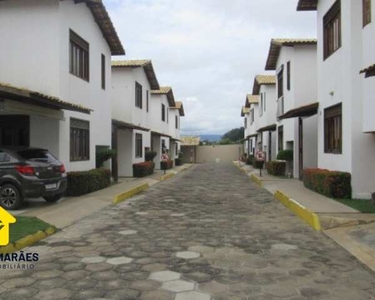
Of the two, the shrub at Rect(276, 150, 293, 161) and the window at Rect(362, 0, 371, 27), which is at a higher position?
the window at Rect(362, 0, 371, 27)

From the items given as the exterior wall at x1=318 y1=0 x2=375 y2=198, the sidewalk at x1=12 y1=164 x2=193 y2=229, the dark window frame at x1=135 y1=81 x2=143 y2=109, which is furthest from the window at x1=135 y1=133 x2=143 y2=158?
the exterior wall at x1=318 y1=0 x2=375 y2=198

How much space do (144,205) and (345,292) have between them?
844cm

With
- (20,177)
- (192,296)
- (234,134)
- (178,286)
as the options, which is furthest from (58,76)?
(234,134)

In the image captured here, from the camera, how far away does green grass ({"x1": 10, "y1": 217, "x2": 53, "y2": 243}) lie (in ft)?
24.6

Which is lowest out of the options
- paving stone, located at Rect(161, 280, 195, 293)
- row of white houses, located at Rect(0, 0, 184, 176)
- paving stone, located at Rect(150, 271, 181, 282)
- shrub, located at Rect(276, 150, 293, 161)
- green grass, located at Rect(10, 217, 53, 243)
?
paving stone, located at Rect(161, 280, 195, 293)

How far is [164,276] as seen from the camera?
18.4 ft

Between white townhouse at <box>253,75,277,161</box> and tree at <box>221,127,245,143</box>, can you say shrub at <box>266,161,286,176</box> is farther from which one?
tree at <box>221,127,245,143</box>

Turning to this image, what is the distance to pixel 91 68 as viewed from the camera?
1706 centimetres

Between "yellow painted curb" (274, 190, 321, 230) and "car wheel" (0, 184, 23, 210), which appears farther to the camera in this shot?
"car wheel" (0, 184, 23, 210)

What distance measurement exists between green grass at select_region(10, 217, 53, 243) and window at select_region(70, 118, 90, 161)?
20.1 feet

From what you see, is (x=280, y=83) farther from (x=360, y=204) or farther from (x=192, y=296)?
(x=192, y=296)

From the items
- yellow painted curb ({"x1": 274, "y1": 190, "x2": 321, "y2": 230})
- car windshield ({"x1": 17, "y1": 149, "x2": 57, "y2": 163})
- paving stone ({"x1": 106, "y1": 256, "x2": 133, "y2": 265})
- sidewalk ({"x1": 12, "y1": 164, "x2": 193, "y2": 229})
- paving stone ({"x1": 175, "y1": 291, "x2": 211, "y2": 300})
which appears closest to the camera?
paving stone ({"x1": 175, "y1": 291, "x2": 211, "y2": 300})

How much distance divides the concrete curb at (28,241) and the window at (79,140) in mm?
6897

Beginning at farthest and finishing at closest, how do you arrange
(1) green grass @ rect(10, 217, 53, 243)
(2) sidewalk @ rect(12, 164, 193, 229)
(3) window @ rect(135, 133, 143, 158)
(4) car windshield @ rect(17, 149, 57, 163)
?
1. (3) window @ rect(135, 133, 143, 158)
2. (4) car windshield @ rect(17, 149, 57, 163)
3. (2) sidewalk @ rect(12, 164, 193, 229)
4. (1) green grass @ rect(10, 217, 53, 243)
